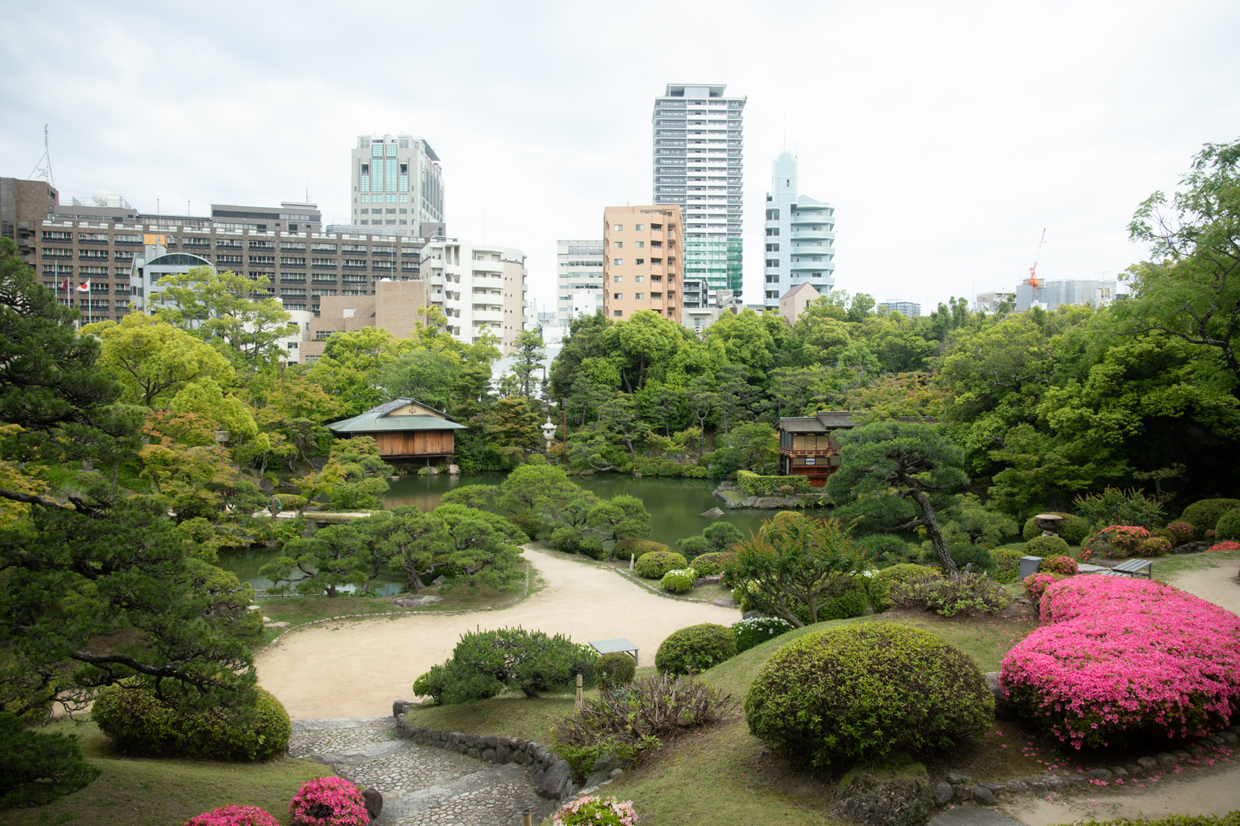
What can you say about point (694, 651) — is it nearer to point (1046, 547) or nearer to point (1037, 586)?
point (1037, 586)

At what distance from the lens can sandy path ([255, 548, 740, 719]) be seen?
360 inches

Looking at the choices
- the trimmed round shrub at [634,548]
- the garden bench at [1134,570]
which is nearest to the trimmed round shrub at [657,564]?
the trimmed round shrub at [634,548]

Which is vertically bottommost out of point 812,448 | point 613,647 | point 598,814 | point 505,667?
point 613,647

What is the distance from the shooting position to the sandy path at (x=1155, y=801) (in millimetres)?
4188

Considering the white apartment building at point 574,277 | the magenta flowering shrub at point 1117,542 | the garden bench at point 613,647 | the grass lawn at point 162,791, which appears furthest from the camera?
the white apartment building at point 574,277

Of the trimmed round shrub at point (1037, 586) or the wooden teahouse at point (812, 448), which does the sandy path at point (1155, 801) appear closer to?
the trimmed round shrub at point (1037, 586)

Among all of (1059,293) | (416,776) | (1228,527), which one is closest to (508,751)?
(416,776)

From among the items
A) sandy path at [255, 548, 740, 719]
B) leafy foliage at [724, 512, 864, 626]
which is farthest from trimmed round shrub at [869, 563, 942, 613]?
sandy path at [255, 548, 740, 719]

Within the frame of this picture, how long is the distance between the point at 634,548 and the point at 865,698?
1374cm

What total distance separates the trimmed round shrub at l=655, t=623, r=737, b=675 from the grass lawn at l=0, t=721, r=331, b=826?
382 centimetres

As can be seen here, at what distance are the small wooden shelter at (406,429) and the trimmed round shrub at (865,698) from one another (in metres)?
28.1

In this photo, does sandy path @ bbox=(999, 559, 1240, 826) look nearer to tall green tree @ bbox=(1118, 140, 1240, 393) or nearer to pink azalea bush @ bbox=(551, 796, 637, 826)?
pink azalea bush @ bbox=(551, 796, 637, 826)

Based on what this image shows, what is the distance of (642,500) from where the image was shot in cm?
2550

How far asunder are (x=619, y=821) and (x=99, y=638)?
30.0 ft
